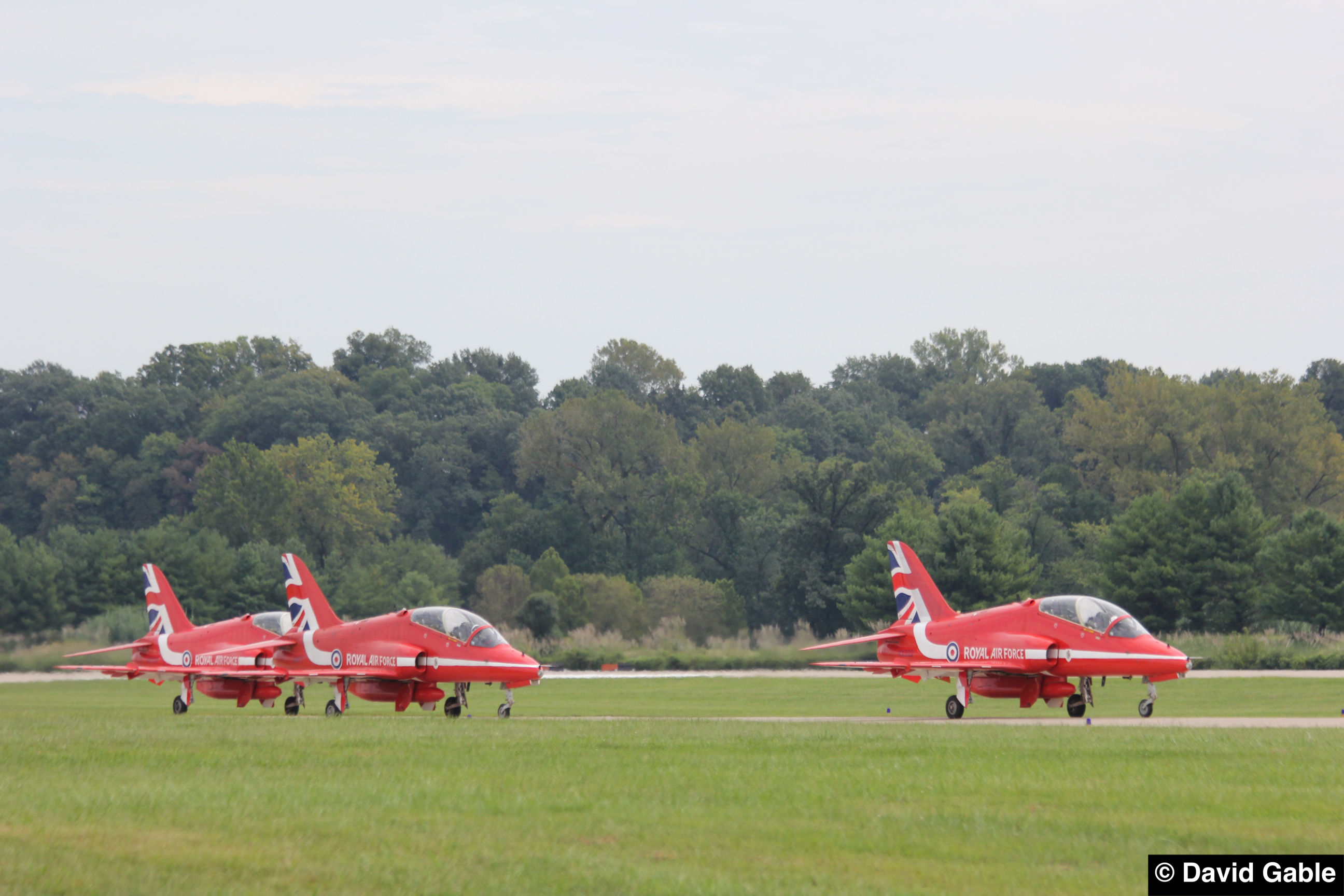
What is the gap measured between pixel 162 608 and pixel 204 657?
16.4 ft

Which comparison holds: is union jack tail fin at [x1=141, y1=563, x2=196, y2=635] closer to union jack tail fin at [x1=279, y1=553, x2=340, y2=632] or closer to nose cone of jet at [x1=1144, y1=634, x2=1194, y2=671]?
union jack tail fin at [x1=279, y1=553, x2=340, y2=632]

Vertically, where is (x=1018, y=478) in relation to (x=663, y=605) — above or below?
above

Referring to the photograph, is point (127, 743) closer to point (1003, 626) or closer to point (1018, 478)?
point (1003, 626)

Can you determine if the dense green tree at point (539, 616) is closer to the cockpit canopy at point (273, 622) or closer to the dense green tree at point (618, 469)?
the cockpit canopy at point (273, 622)

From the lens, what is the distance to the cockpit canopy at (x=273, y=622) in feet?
117

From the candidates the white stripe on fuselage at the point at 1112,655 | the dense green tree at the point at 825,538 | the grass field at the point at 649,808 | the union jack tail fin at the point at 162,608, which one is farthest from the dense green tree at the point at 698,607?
the grass field at the point at 649,808

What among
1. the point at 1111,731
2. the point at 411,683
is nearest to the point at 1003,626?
the point at 1111,731

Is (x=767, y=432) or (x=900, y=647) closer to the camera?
(x=900, y=647)

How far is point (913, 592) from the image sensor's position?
31.5 metres

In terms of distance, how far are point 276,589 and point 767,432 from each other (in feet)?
152

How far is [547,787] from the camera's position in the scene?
13234 millimetres

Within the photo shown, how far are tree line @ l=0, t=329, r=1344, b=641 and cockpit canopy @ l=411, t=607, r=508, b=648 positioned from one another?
33.7 m

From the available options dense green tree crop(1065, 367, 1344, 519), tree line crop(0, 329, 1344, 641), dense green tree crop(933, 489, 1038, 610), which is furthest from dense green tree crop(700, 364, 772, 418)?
dense green tree crop(933, 489, 1038, 610)

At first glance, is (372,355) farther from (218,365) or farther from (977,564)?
(977,564)
